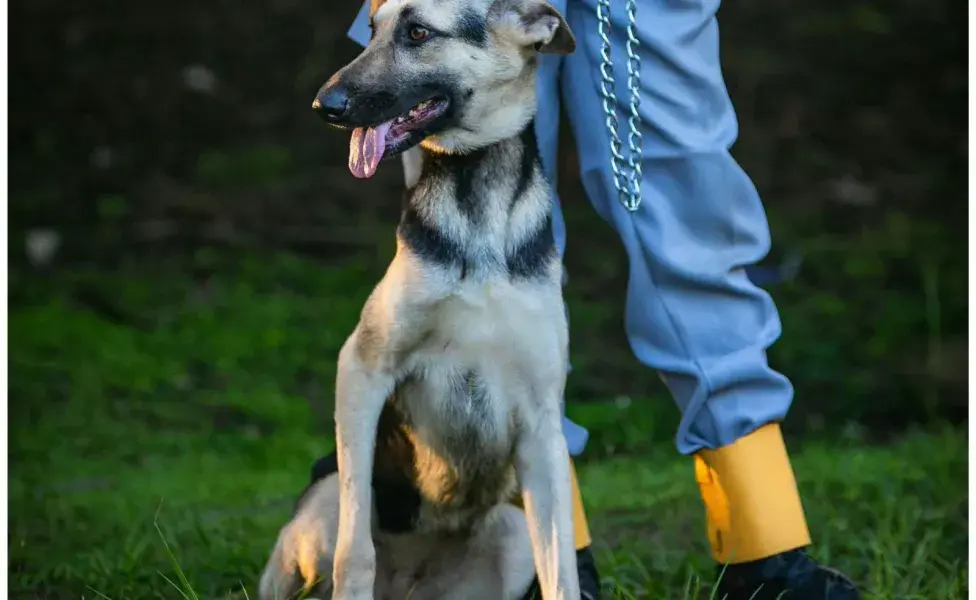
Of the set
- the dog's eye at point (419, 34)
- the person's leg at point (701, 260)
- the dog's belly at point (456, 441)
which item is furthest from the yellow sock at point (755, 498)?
the dog's eye at point (419, 34)

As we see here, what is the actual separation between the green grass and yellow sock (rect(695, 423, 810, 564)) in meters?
0.15

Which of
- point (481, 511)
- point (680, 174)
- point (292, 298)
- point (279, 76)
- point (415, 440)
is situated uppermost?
point (680, 174)

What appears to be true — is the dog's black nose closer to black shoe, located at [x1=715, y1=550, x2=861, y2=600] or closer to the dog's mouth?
the dog's mouth

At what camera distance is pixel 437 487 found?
9.02 feet

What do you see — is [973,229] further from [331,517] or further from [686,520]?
[331,517]

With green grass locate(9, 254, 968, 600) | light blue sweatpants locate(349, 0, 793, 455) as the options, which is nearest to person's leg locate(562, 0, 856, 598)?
light blue sweatpants locate(349, 0, 793, 455)

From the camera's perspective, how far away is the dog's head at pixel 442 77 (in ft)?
7.94

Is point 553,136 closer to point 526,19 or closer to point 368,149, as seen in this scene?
point 526,19

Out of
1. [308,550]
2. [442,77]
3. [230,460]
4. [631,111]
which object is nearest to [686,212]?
[631,111]

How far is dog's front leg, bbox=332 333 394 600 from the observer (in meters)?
2.58

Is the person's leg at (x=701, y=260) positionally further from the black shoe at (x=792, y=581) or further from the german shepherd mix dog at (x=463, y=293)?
the german shepherd mix dog at (x=463, y=293)

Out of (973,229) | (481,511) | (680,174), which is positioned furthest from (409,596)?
(973,229)

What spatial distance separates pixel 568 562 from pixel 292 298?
354cm

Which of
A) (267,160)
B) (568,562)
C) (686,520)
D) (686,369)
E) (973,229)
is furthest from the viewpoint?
(267,160)
